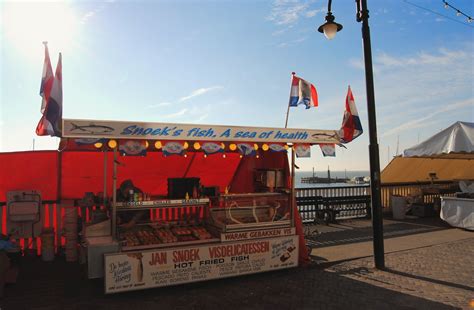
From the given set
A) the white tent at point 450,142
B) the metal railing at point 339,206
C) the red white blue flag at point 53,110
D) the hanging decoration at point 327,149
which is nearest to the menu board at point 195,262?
the hanging decoration at point 327,149

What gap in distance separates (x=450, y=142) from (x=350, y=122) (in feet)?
19.4

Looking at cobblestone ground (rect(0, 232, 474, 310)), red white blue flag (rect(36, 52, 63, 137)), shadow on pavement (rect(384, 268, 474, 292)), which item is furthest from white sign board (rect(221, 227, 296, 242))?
red white blue flag (rect(36, 52, 63, 137))

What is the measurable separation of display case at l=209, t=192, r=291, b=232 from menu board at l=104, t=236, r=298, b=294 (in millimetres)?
329

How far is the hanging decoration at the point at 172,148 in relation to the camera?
245 inches

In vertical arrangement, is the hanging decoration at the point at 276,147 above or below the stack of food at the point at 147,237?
above

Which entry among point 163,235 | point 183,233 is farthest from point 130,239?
point 183,233

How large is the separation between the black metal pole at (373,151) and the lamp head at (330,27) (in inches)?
22.0

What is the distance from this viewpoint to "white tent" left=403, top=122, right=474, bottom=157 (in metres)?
11.8

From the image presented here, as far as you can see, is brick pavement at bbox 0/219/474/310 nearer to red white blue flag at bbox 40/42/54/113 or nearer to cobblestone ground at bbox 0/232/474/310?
cobblestone ground at bbox 0/232/474/310

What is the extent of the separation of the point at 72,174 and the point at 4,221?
1.69 metres

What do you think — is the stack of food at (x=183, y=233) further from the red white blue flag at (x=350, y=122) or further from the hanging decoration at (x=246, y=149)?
the red white blue flag at (x=350, y=122)

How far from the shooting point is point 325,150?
768 cm

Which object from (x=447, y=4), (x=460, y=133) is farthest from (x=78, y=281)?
(x=460, y=133)

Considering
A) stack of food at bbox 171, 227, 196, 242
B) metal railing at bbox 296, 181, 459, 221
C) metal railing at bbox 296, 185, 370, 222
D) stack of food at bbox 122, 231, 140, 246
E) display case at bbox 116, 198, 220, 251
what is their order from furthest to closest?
metal railing at bbox 296, 181, 459, 221, metal railing at bbox 296, 185, 370, 222, stack of food at bbox 171, 227, 196, 242, display case at bbox 116, 198, 220, 251, stack of food at bbox 122, 231, 140, 246
